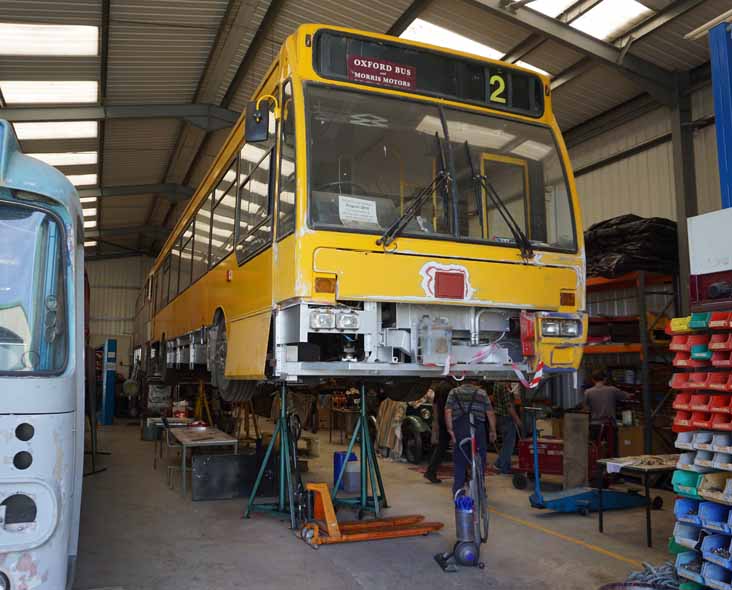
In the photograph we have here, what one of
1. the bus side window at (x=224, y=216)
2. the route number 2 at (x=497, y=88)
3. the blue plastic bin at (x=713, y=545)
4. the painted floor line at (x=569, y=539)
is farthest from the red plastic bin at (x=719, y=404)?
the bus side window at (x=224, y=216)

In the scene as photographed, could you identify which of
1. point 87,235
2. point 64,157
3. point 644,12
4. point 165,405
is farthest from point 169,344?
point 87,235

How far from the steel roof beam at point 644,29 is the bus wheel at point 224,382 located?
7.44 meters

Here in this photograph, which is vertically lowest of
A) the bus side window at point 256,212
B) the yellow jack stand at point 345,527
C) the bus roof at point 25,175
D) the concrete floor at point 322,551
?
the concrete floor at point 322,551

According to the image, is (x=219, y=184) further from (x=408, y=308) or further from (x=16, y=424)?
(x=16, y=424)

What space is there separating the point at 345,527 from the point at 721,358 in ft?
11.4

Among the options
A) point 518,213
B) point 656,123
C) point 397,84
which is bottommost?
point 518,213

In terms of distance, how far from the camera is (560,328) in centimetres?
518

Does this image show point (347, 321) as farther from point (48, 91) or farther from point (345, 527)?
point (48, 91)

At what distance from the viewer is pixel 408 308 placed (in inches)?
190

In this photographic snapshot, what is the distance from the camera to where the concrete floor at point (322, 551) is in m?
4.98

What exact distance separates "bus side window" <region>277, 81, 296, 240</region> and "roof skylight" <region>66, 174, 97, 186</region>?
14287 millimetres

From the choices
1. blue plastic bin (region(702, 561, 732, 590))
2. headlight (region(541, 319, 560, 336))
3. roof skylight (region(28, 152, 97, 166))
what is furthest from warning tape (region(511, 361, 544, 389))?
roof skylight (region(28, 152, 97, 166))

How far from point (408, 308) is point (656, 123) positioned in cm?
858

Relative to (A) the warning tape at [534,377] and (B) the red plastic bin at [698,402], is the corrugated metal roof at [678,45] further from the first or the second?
(B) the red plastic bin at [698,402]
